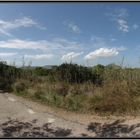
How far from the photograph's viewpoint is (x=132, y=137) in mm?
5656

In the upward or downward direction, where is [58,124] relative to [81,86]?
downward

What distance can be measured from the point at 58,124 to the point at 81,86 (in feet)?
10.3

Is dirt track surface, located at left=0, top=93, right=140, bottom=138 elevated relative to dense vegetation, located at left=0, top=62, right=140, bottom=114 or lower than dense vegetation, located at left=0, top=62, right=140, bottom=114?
lower

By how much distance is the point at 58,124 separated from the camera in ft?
22.2

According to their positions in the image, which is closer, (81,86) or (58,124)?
(58,124)

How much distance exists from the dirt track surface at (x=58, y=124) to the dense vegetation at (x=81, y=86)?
51 cm

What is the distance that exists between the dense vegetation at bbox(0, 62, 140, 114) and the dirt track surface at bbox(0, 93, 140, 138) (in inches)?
19.9

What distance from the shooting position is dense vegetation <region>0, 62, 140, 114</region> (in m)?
7.84

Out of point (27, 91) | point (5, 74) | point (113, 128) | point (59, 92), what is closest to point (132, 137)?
point (113, 128)

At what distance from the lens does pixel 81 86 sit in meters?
9.76

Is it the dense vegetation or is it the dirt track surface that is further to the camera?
the dense vegetation

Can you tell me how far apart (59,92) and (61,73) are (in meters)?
1.99

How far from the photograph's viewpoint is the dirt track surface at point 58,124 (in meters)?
6.16

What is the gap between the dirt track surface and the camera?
6.16m
